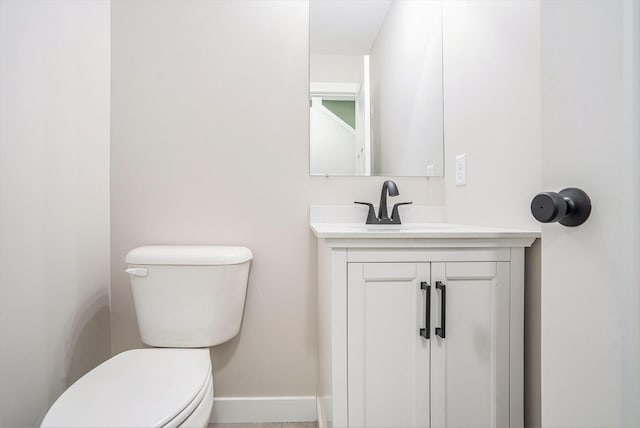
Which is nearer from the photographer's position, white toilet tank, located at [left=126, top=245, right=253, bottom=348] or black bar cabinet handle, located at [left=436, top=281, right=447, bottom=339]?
black bar cabinet handle, located at [left=436, top=281, right=447, bottom=339]

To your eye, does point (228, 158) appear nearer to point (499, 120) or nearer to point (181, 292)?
point (181, 292)

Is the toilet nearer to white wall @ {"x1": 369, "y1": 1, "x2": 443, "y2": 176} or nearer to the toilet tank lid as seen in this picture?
the toilet tank lid

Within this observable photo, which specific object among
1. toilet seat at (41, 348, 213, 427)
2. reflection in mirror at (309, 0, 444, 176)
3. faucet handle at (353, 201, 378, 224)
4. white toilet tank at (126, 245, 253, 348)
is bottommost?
toilet seat at (41, 348, 213, 427)

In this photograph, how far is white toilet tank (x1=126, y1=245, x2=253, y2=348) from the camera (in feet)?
4.02

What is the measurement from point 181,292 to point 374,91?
1.16 m

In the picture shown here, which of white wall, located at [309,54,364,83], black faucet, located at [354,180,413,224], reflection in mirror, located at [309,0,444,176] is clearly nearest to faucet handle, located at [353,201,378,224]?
black faucet, located at [354,180,413,224]

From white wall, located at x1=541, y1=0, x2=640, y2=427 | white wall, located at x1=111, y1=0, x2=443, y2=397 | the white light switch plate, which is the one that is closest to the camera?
white wall, located at x1=541, y1=0, x2=640, y2=427

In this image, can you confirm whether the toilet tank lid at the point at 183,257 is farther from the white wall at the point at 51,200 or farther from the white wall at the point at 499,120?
the white wall at the point at 499,120

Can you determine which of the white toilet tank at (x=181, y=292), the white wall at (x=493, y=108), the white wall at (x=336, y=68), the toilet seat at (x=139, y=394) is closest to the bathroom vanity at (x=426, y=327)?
the white wall at (x=493, y=108)

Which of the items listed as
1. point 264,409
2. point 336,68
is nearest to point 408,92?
point 336,68

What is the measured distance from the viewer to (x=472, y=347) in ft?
3.17

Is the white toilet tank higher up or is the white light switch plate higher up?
the white light switch plate

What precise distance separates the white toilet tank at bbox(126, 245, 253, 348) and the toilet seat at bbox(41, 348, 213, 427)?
0.42 feet

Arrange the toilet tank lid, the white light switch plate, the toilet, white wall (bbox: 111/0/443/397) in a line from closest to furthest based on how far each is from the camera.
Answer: the toilet → the toilet tank lid → the white light switch plate → white wall (bbox: 111/0/443/397)
